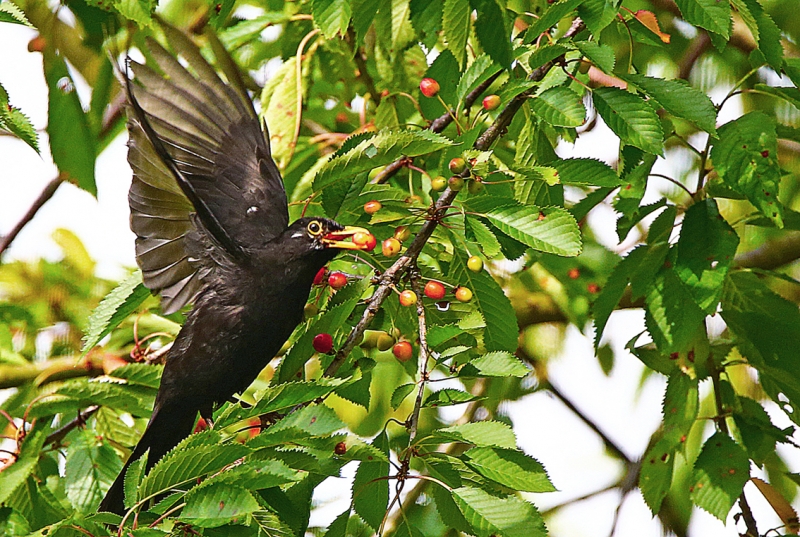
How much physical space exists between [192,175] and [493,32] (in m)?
1.40

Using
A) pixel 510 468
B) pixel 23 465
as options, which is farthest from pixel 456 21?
pixel 23 465

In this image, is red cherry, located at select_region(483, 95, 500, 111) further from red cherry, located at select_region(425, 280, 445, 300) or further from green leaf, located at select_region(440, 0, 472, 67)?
red cherry, located at select_region(425, 280, 445, 300)

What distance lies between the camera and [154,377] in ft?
10.5

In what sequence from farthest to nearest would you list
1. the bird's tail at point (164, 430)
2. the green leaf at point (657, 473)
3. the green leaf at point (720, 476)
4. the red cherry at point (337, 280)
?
the green leaf at point (657, 473) < the bird's tail at point (164, 430) < the green leaf at point (720, 476) < the red cherry at point (337, 280)

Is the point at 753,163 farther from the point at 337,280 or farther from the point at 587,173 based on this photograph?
the point at 337,280

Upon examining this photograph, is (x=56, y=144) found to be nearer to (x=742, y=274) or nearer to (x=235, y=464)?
(x=235, y=464)

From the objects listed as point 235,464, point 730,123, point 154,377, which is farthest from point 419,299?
point 154,377

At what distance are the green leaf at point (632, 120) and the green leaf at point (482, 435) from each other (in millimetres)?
767

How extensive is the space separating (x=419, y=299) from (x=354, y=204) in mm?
435

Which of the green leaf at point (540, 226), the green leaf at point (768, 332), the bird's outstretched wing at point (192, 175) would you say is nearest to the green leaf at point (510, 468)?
the green leaf at point (540, 226)

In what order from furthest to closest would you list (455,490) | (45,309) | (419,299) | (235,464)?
(45,309) < (419,299) < (455,490) < (235,464)

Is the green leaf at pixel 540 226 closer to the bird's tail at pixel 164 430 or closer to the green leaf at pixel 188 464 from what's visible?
the green leaf at pixel 188 464

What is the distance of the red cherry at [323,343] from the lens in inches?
92.3

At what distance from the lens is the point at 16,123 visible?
2.17m
